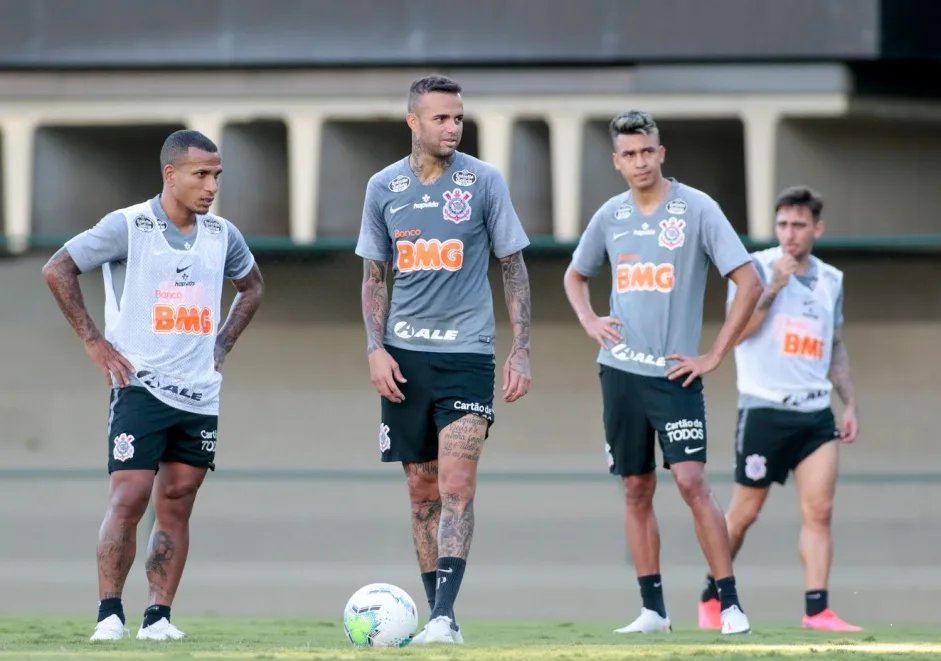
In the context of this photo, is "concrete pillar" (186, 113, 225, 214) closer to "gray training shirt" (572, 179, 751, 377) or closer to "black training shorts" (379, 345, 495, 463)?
"gray training shirt" (572, 179, 751, 377)

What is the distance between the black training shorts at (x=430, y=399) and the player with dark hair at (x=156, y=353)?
78 cm

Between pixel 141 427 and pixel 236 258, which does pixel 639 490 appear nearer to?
pixel 236 258

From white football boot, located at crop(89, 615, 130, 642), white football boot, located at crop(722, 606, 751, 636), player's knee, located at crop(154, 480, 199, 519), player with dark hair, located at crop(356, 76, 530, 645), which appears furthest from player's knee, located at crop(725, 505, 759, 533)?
white football boot, located at crop(89, 615, 130, 642)

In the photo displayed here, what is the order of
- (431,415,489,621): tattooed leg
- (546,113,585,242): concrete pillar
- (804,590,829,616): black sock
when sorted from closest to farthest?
(431,415,489,621): tattooed leg < (804,590,829,616): black sock < (546,113,585,242): concrete pillar

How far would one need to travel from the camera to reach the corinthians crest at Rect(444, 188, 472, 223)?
21.7ft

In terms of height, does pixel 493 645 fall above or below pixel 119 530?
below

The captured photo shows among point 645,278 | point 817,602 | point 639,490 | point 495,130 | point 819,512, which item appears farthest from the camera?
point 495,130

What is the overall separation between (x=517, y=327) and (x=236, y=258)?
1.32 metres

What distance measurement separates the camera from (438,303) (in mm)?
6648

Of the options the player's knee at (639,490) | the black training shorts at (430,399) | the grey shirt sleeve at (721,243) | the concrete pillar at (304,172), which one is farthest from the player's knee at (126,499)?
the concrete pillar at (304,172)

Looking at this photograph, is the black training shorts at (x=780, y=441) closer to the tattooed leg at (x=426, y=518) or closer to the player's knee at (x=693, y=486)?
the player's knee at (x=693, y=486)

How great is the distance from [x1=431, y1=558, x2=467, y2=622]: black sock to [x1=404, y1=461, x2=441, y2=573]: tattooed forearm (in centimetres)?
46

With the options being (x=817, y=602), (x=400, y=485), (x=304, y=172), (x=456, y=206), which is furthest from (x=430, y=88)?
(x=304, y=172)

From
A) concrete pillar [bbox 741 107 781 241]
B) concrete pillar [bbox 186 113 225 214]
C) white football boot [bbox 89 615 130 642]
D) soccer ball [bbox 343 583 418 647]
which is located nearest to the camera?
soccer ball [bbox 343 583 418 647]
